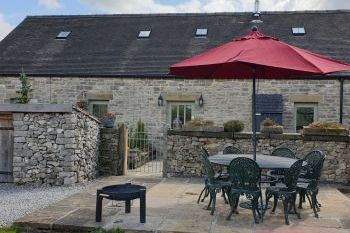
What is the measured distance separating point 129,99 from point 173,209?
8.86 meters

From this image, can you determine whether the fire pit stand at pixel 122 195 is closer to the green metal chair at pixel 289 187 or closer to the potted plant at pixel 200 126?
the green metal chair at pixel 289 187

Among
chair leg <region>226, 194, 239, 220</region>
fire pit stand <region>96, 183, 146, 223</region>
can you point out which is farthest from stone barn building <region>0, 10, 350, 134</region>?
fire pit stand <region>96, 183, 146, 223</region>

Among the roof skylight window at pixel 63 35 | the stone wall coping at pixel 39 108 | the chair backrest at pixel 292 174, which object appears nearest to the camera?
the chair backrest at pixel 292 174

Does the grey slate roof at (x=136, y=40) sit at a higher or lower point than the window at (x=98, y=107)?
higher

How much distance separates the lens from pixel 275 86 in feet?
47.8

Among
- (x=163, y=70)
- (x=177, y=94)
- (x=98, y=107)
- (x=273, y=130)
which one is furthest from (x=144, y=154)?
(x=273, y=130)

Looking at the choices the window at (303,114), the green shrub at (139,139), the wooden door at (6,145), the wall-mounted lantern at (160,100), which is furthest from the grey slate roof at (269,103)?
the wooden door at (6,145)

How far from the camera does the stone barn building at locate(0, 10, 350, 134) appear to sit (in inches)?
569

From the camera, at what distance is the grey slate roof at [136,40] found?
15836 millimetres

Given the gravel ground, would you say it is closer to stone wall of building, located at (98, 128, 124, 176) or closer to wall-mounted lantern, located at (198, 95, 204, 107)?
stone wall of building, located at (98, 128, 124, 176)

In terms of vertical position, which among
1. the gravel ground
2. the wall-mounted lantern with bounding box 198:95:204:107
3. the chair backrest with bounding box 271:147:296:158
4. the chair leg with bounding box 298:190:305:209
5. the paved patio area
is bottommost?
the gravel ground

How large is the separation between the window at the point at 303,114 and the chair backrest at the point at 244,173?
361 inches

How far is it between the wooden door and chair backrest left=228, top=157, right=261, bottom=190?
557 cm

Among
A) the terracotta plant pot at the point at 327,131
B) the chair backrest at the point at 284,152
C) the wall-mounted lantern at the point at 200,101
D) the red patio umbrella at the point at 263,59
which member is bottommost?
the chair backrest at the point at 284,152
